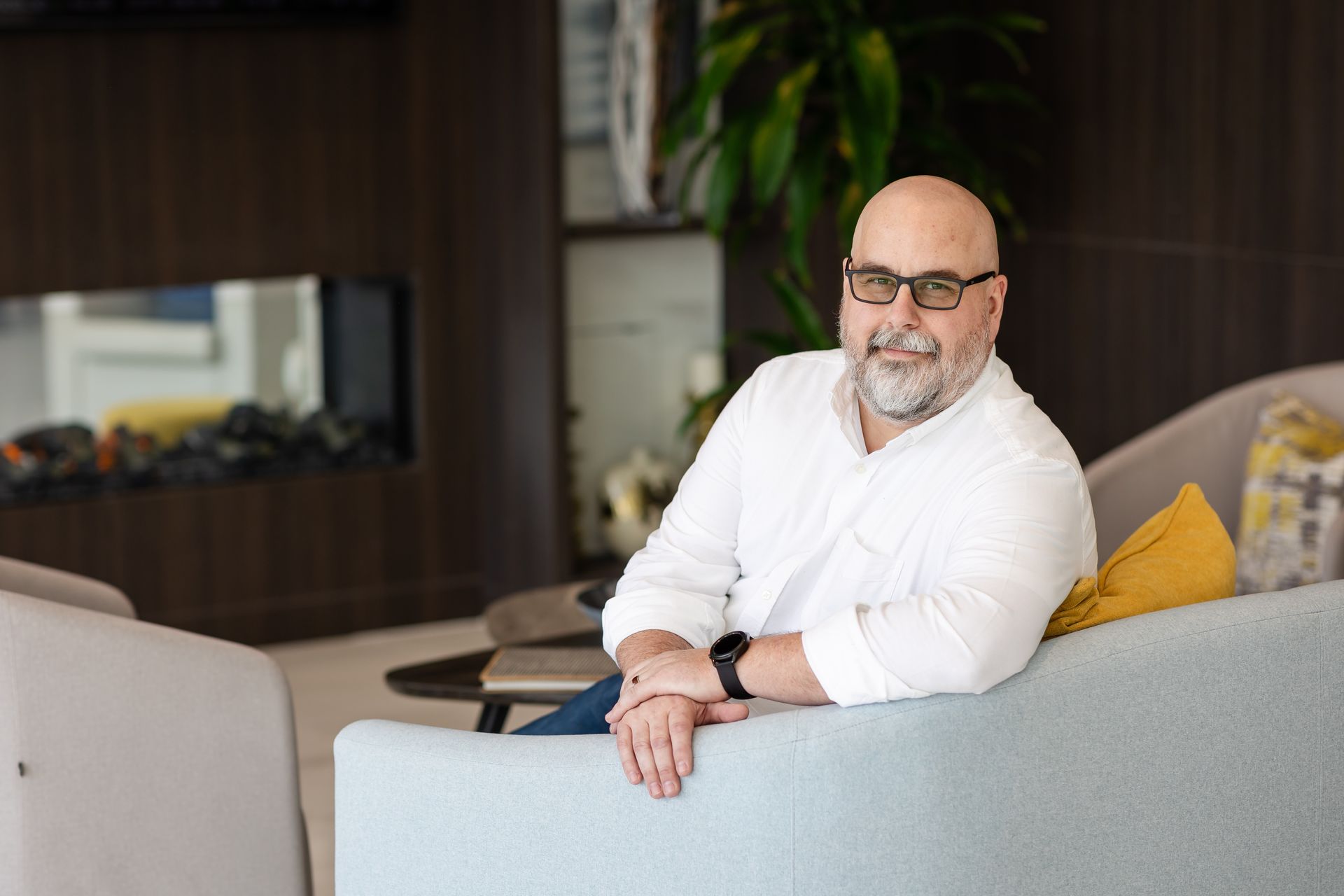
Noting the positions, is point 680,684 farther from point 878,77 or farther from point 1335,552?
point 878,77

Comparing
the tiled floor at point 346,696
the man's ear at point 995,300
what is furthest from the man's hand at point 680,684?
the tiled floor at point 346,696

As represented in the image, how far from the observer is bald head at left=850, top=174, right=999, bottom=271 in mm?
1843

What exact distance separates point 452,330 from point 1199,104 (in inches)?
79.3

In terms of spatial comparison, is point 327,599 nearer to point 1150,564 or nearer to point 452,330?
point 452,330

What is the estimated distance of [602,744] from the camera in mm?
1515

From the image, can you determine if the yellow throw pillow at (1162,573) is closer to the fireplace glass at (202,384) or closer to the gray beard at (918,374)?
the gray beard at (918,374)

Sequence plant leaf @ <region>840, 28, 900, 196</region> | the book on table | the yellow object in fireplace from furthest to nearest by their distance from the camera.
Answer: the yellow object in fireplace
plant leaf @ <region>840, 28, 900, 196</region>
the book on table

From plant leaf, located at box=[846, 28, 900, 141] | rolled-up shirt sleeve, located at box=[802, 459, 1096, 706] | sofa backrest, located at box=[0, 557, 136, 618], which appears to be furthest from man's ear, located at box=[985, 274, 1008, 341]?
plant leaf, located at box=[846, 28, 900, 141]

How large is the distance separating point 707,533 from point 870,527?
26 centimetres

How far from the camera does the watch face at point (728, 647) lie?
165 cm

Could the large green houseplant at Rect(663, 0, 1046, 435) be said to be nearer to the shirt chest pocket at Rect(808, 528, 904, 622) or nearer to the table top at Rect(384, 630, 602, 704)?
the table top at Rect(384, 630, 602, 704)

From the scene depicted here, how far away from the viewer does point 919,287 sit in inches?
73.5

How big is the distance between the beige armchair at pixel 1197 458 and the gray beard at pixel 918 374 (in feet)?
3.36

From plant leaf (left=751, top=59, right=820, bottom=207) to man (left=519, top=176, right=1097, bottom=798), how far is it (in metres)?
1.45
